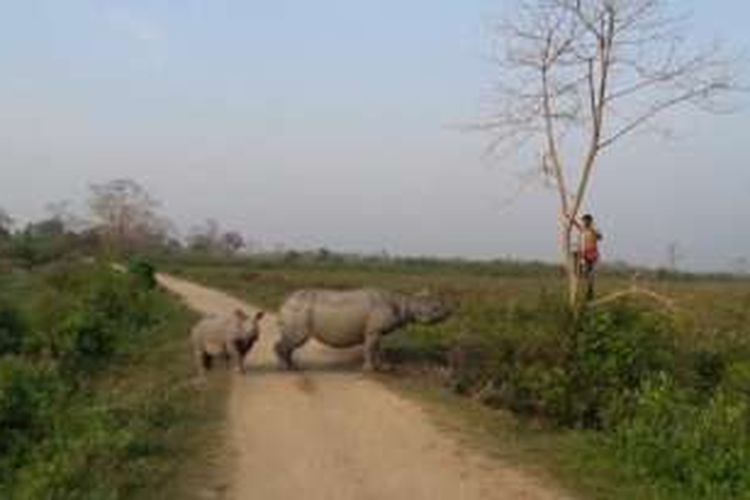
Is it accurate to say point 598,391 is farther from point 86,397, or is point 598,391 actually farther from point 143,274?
point 143,274

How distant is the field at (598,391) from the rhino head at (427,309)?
0.36 meters

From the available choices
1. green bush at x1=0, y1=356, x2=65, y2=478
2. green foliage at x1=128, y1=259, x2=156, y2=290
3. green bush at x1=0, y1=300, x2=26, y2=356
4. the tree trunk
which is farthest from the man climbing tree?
green foliage at x1=128, y1=259, x2=156, y2=290

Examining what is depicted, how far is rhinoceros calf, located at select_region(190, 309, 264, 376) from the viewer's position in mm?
17234

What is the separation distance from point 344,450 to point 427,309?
6216mm

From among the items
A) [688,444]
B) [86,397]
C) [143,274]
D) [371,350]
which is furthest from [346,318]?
[143,274]

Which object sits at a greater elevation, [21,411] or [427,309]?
[427,309]

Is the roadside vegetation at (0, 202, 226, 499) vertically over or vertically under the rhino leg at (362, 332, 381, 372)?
under

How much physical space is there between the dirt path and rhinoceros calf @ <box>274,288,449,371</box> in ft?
2.76

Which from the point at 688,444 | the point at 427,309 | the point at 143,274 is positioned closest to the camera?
the point at 688,444

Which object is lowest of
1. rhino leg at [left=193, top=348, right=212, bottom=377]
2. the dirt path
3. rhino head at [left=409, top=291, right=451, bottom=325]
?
the dirt path

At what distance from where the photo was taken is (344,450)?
1184 cm

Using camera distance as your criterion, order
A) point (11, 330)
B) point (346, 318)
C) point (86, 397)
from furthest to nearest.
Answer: point (11, 330) → point (346, 318) → point (86, 397)

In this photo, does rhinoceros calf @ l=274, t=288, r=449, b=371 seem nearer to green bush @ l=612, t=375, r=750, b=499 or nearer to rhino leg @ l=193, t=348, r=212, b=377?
rhino leg @ l=193, t=348, r=212, b=377

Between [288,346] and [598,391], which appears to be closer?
[598,391]
